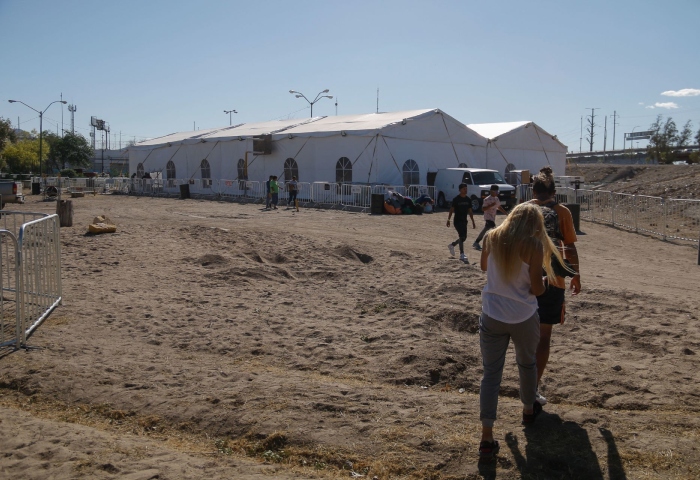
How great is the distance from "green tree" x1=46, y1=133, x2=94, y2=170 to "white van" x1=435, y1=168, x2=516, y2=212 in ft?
205

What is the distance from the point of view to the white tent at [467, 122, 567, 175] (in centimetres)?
3450

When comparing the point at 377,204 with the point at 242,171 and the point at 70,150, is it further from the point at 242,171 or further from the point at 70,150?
the point at 70,150

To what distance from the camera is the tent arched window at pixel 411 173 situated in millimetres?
29919

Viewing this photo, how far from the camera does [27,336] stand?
6.89m

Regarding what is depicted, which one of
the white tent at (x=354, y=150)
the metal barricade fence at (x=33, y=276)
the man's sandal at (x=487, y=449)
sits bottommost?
the man's sandal at (x=487, y=449)

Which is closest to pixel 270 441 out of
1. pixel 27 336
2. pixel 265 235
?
pixel 27 336

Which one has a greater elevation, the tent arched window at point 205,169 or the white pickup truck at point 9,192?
the tent arched window at point 205,169

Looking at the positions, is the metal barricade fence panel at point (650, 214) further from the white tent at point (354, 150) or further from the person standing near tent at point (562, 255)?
the person standing near tent at point (562, 255)

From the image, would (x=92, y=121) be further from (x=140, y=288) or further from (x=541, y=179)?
(x=541, y=179)

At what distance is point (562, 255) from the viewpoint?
16.6 ft

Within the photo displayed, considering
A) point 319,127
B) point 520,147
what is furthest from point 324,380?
point 520,147

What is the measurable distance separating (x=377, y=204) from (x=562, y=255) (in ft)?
64.8

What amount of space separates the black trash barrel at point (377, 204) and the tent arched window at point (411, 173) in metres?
5.25

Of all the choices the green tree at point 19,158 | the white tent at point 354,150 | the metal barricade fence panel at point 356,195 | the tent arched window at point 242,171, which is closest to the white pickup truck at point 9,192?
the tent arched window at point 242,171
